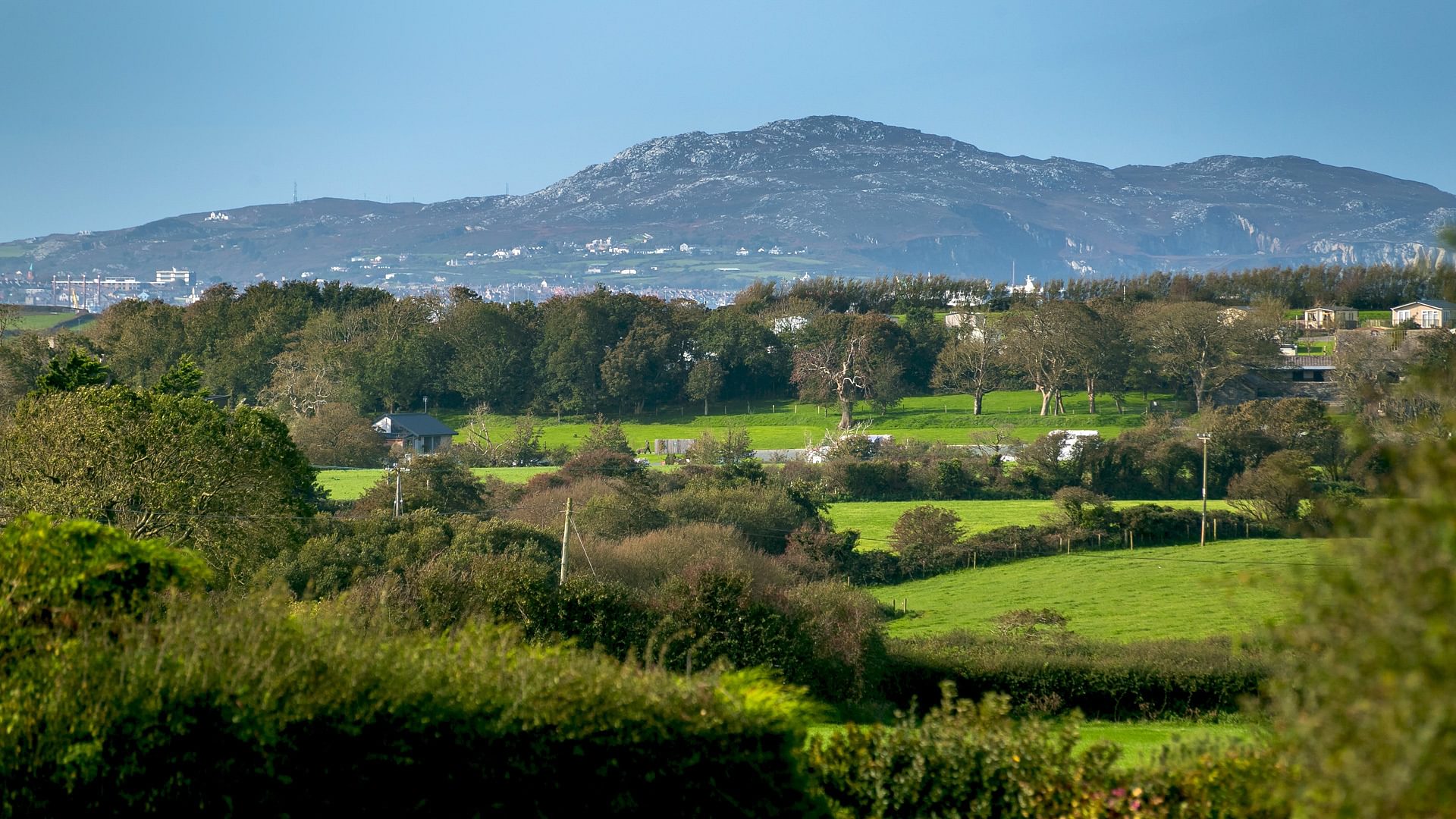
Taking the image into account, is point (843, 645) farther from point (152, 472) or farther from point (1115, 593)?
point (1115, 593)

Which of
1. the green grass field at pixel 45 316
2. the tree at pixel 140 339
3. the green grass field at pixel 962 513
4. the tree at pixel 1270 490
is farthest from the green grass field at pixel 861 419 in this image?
the green grass field at pixel 45 316

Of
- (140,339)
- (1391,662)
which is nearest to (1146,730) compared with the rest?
(1391,662)

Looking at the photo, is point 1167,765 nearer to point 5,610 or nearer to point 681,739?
point 681,739

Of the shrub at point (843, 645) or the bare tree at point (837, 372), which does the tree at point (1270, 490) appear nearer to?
the shrub at point (843, 645)

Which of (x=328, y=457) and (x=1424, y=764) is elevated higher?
(x=1424, y=764)

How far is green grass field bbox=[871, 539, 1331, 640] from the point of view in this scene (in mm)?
34000

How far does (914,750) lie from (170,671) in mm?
4922

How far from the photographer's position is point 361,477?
59094 mm

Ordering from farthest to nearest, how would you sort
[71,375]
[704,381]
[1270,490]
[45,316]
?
[45,316] → [704,381] → [1270,490] → [71,375]

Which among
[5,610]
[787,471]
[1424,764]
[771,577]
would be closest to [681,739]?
[5,610]

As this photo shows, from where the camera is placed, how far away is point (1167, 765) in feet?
28.0

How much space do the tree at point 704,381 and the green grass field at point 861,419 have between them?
140 centimetres

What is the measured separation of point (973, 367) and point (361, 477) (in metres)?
43.1

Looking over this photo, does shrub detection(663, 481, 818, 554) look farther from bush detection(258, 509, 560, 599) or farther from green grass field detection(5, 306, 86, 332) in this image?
green grass field detection(5, 306, 86, 332)
